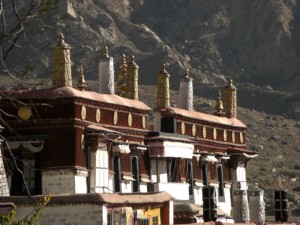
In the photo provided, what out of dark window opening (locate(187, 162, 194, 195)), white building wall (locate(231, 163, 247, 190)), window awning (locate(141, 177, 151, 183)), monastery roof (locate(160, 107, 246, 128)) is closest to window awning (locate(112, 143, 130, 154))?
window awning (locate(141, 177, 151, 183))

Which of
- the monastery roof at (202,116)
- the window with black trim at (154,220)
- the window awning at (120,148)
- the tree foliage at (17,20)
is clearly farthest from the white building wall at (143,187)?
the tree foliage at (17,20)

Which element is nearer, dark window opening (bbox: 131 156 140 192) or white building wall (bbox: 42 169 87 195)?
white building wall (bbox: 42 169 87 195)

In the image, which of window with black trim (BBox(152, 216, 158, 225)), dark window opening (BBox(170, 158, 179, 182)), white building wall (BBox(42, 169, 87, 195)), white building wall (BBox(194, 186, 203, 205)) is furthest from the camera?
white building wall (BBox(194, 186, 203, 205))

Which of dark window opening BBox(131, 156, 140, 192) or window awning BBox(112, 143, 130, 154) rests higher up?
window awning BBox(112, 143, 130, 154)

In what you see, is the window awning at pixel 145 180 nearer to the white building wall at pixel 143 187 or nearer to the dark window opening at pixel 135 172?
the white building wall at pixel 143 187

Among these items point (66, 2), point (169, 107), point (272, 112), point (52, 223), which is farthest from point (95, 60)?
point (52, 223)

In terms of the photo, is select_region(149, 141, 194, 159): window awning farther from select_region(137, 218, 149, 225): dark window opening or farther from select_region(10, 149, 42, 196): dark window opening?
select_region(137, 218, 149, 225): dark window opening

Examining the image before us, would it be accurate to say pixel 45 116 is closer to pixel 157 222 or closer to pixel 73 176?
pixel 73 176

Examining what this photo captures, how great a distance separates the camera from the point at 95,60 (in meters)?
191

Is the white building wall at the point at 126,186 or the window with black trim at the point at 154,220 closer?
the window with black trim at the point at 154,220

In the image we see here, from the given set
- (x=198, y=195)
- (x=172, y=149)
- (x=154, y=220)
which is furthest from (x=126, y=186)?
(x=198, y=195)

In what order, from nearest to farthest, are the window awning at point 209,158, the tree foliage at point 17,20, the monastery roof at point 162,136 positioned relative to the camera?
1. the tree foliage at point 17,20
2. the monastery roof at point 162,136
3. the window awning at point 209,158

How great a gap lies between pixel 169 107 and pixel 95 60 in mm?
134745

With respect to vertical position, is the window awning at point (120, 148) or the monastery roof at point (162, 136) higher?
the monastery roof at point (162, 136)
